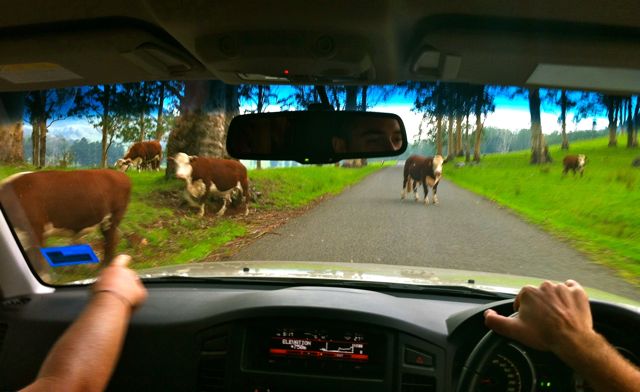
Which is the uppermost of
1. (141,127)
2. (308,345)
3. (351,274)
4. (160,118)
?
(160,118)

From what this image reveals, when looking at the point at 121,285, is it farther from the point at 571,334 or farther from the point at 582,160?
the point at 582,160

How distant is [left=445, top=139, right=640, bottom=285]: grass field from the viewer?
4.73 meters

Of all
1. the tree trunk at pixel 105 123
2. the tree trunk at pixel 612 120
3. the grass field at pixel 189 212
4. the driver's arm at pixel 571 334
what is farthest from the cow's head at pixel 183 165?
the driver's arm at pixel 571 334

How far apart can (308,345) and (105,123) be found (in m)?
2.87

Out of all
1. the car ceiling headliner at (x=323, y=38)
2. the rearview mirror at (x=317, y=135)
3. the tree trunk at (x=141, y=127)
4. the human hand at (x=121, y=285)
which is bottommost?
the human hand at (x=121, y=285)

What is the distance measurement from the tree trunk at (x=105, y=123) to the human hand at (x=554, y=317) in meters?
3.31

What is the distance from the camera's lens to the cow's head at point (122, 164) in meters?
5.66

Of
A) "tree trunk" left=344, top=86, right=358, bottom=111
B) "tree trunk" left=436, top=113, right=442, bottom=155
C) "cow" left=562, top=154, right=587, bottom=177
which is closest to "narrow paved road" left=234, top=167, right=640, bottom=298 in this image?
"cow" left=562, top=154, right=587, bottom=177

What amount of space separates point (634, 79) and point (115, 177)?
4599 millimetres

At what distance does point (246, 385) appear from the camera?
312 cm

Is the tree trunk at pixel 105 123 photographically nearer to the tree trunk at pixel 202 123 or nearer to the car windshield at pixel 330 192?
the car windshield at pixel 330 192

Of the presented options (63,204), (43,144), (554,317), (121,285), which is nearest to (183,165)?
(63,204)

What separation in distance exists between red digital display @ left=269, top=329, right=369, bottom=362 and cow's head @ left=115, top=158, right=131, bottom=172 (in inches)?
125

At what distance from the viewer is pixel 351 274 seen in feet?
12.6
